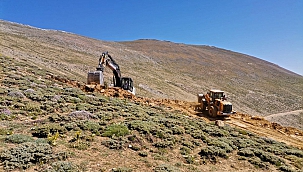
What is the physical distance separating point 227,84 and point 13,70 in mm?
50334

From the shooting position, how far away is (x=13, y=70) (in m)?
19.5

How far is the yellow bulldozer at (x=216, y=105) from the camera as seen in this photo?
18156 millimetres

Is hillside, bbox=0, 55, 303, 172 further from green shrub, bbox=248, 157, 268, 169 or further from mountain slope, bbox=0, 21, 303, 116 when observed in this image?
mountain slope, bbox=0, 21, 303, 116

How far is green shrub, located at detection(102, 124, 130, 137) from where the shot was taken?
9484 mm

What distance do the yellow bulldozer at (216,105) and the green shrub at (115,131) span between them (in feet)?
35.6

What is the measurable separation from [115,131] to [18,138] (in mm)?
3762

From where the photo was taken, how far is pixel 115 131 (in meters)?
9.71

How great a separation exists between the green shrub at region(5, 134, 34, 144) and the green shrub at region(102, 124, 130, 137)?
9.43 feet

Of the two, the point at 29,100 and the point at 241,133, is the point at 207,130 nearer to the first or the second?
the point at 241,133

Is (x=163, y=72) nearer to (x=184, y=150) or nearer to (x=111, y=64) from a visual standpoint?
(x=111, y=64)

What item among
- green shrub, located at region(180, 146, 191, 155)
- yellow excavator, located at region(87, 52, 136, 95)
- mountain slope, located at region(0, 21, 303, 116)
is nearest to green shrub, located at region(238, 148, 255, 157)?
green shrub, located at region(180, 146, 191, 155)

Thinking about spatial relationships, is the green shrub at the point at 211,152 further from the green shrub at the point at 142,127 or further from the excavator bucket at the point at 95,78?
the excavator bucket at the point at 95,78

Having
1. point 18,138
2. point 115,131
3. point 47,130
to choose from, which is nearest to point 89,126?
point 115,131

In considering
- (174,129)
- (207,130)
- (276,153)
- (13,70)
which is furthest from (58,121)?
(13,70)
